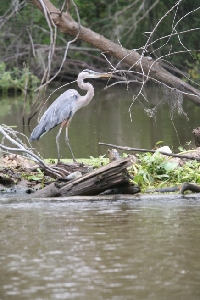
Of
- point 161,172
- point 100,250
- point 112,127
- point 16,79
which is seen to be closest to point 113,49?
point 112,127

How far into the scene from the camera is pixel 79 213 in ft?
23.8

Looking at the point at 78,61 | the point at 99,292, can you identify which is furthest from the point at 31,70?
the point at 99,292

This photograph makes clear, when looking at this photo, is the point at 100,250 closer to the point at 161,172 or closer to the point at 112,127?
the point at 161,172

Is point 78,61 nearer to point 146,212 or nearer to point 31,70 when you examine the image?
point 31,70

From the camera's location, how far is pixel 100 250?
5.80 meters

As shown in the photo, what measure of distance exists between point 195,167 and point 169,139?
18.0ft

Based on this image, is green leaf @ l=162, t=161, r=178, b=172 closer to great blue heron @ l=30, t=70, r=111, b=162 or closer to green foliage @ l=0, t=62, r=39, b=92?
great blue heron @ l=30, t=70, r=111, b=162

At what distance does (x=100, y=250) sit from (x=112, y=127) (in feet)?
35.4

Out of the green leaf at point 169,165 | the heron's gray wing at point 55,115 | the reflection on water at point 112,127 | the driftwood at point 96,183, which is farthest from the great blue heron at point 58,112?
the driftwood at point 96,183

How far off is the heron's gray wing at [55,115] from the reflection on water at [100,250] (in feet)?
7.42

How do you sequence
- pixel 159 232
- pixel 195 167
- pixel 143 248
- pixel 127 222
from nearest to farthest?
pixel 143 248
pixel 159 232
pixel 127 222
pixel 195 167

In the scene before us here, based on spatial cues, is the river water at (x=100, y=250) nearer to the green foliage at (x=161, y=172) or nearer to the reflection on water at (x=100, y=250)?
the reflection on water at (x=100, y=250)

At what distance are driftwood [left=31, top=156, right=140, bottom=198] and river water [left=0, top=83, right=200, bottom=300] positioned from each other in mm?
181

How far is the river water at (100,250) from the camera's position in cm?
484
